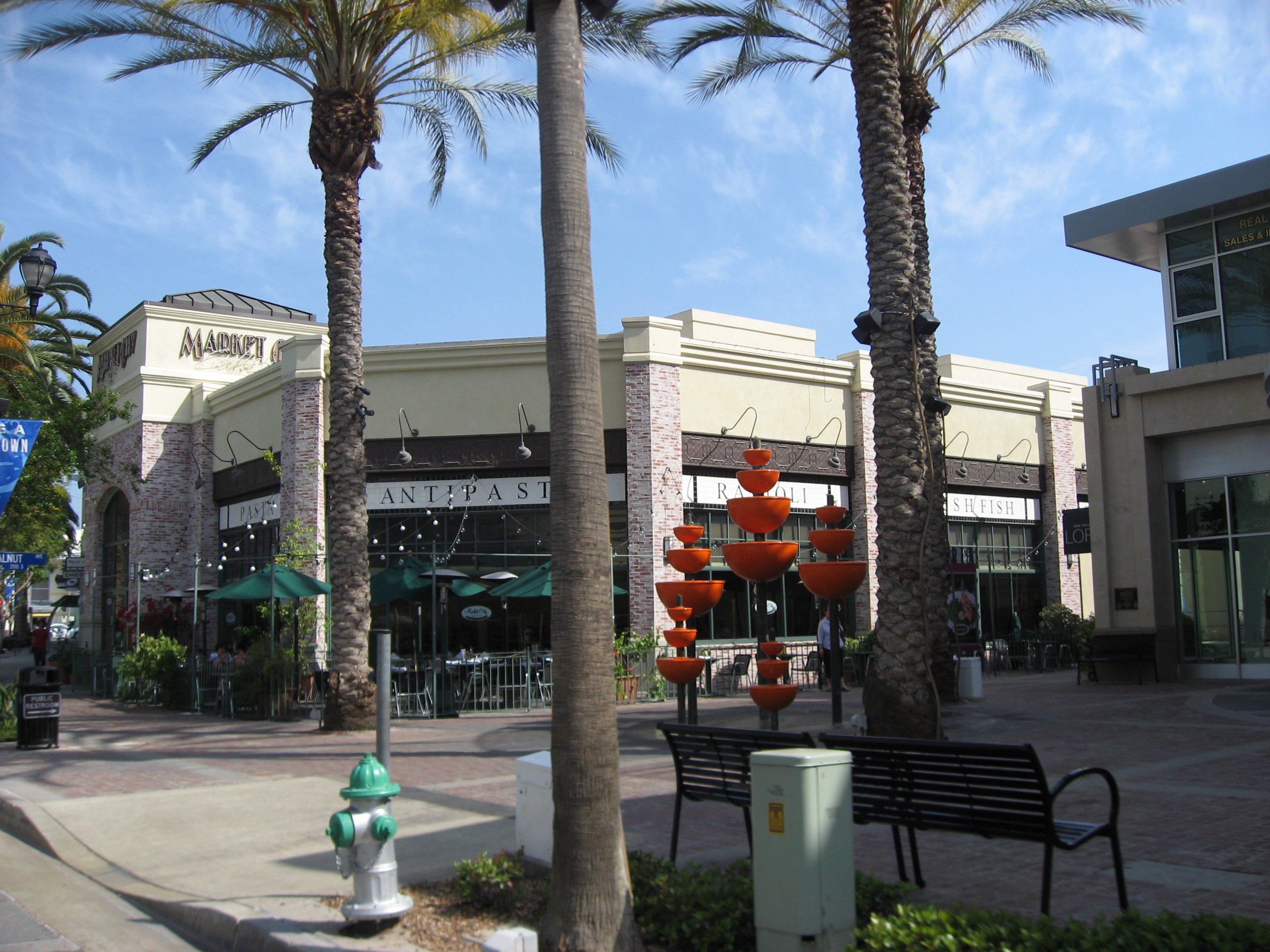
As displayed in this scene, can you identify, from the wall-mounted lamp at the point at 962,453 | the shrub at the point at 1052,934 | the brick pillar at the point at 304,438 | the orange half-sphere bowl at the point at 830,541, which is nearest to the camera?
the shrub at the point at 1052,934

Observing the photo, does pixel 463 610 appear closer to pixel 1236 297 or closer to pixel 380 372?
pixel 380 372

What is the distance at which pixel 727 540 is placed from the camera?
82.7 feet

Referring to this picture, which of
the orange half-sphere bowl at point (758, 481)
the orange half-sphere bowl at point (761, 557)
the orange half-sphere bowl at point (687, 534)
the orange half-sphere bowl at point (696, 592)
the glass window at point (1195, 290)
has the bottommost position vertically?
the orange half-sphere bowl at point (696, 592)

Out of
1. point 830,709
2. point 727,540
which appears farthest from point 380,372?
point 830,709

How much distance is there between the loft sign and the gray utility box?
2905cm

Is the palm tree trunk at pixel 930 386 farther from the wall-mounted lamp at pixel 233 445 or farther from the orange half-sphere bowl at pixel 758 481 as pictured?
the wall-mounted lamp at pixel 233 445

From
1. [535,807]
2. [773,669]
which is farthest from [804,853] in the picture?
[773,669]

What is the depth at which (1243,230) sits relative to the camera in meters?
20.9

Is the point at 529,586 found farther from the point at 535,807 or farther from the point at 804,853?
the point at 804,853

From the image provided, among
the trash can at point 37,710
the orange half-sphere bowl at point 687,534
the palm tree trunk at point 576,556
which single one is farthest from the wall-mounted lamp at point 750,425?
the palm tree trunk at point 576,556

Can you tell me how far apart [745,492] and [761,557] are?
1410 centimetres

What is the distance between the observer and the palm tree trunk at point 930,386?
16906 mm

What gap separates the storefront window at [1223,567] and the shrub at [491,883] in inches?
731

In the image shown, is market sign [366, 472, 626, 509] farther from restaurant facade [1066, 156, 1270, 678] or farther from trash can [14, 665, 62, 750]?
restaurant facade [1066, 156, 1270, 678]
